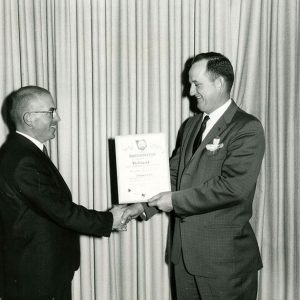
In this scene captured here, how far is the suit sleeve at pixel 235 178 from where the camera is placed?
2145mm

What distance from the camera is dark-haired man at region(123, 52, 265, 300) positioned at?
2.17m

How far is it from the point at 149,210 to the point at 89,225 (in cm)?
51

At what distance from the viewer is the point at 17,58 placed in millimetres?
2891

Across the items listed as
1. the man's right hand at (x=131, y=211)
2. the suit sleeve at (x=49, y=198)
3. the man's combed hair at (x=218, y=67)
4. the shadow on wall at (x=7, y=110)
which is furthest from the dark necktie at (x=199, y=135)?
the shadow on wall at (x=7, y=110)

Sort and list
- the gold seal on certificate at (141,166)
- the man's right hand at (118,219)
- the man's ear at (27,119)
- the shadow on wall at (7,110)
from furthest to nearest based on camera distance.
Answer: the shadow on wall at (7,110), the man's right hand at (118,219), the gold seal on certificate at (141,166), the man's ear at (27,119)

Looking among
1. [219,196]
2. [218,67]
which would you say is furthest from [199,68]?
[219,196]

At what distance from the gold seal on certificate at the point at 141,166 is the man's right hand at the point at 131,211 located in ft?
0.66

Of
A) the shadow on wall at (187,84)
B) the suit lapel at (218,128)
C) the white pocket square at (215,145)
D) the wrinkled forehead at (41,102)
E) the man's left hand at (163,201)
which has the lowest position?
the man's left hand at (163,201)

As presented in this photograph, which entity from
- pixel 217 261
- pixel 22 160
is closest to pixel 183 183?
pixel 217 261

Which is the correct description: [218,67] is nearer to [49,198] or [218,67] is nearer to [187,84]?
[187,84]

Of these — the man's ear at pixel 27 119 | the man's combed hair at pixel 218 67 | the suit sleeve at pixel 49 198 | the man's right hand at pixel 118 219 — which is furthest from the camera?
the man's right hand at pixel 118 219

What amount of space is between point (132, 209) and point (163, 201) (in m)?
0.38

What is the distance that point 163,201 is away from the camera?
2367 millimetres

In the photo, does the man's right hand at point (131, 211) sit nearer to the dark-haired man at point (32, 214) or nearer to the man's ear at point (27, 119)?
the dark-haired man at point (32, 214)
